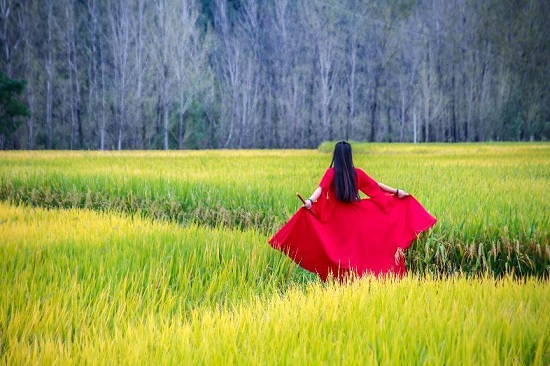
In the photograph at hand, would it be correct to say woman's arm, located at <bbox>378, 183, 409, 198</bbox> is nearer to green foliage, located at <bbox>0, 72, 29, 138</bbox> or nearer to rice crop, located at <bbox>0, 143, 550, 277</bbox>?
rice crop, located at <bbox>0, 143, 550, 277</bbox>

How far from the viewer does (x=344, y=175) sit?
147 inches

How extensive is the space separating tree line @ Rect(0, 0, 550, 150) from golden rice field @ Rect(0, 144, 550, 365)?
23995 mm

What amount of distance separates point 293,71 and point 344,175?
31.7 metres

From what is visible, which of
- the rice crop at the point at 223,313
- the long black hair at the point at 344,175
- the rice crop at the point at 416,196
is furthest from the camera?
the rice crop at the point at 416,196

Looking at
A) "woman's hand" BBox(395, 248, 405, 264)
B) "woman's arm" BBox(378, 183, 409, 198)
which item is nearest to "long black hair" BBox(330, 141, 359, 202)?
"woman's arm" BBox(378, 183, 409, 198)

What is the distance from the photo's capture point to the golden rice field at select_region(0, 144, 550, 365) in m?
1.88

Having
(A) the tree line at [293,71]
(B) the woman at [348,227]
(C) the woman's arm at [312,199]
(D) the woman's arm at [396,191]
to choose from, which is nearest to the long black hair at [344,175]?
(B) the woman at [348,227]

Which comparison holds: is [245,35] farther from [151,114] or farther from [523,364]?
[523,364]

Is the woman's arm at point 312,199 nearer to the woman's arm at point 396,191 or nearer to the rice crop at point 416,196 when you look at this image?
the woman's arm at point 396,191

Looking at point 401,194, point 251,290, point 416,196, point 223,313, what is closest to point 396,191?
point 401,194

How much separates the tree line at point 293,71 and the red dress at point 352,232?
25525 millimetres

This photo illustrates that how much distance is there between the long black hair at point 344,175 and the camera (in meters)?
3.72

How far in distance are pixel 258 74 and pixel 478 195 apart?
29735 mm

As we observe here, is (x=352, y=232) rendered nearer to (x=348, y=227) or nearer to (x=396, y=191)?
(x=348, y=227)
